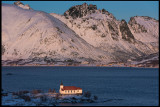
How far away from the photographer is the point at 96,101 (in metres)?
104

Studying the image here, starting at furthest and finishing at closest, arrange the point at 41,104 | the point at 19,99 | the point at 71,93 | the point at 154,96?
the point at 154,96 → the point at 71,93 → the point at 19,99 → the point at 41,104

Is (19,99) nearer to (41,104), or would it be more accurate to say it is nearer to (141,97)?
(41,104)

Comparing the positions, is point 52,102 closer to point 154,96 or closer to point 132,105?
point 132,105

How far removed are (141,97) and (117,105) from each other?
19962 mm

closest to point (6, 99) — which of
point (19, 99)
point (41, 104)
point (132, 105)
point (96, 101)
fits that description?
point (19, 99)

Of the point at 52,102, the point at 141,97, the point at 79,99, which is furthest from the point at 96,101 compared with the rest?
the point at 141,97

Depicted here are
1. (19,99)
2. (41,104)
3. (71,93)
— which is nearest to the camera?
(41,104)

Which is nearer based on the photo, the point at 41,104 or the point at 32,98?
the point at 41,104

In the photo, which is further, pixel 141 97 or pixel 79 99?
pixel 141 97

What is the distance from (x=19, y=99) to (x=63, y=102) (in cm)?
972

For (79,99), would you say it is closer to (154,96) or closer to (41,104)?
(41,104)

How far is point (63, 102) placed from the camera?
98938 millimetres

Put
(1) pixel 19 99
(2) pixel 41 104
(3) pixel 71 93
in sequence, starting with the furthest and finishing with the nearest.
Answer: (3) pixel 71 93
(1) pixel 19 99
(2) pixel 41 104

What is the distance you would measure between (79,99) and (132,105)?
11.3 m
